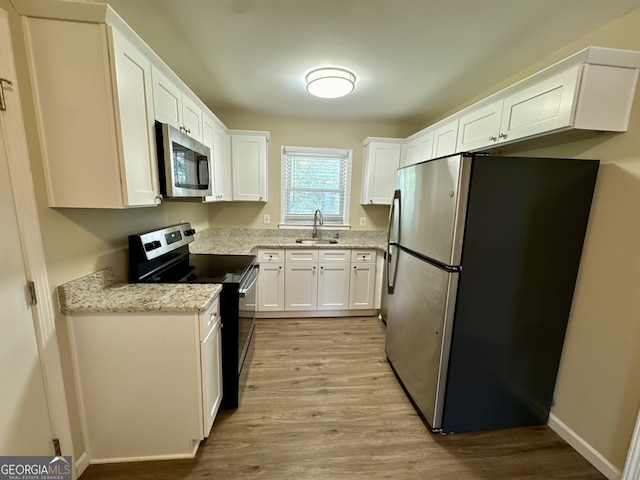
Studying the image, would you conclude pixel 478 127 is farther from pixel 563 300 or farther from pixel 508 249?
pixel 563 300

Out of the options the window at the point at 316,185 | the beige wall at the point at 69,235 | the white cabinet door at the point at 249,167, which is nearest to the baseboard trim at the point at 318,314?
the window at the point at 316,185

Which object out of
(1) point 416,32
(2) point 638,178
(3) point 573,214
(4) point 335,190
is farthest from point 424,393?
(4) point 335,190

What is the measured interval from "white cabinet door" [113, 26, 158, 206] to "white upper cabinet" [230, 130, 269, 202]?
1.74 m

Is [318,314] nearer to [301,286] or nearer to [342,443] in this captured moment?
[301,286]

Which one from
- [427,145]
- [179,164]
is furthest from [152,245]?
[427,145]

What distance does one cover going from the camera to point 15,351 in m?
1.10

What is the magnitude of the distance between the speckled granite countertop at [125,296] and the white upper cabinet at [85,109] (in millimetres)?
439

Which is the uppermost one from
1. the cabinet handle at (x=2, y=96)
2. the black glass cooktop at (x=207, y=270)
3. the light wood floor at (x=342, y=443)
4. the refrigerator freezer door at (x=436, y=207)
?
the cabinet handle at (x=2, y=96)

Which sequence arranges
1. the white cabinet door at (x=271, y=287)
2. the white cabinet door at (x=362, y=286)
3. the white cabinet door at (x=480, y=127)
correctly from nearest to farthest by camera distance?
the white cabinet door at (x=480, y=127) < the white cabinet door at (x=271, y=287) < the white cabinet door at (x=362, y=286)

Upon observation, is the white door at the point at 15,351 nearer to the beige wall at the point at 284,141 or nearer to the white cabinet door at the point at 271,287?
the white cabinet door at the point at 271,287

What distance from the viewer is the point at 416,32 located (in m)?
1.60

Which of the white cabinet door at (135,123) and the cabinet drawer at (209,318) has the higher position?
the white cabinet door at (135,123)

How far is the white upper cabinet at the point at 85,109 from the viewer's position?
1.12 meters

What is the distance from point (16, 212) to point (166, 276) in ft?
2.97
